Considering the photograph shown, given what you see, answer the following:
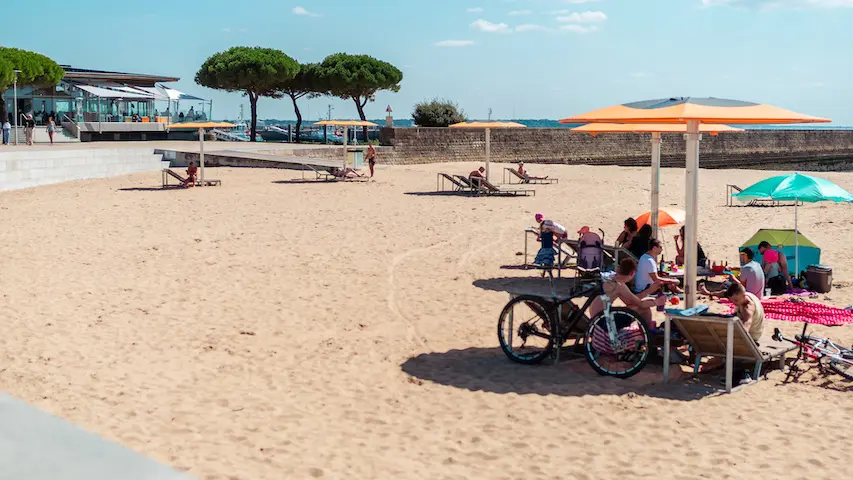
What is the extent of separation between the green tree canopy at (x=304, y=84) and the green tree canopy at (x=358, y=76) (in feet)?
1.40

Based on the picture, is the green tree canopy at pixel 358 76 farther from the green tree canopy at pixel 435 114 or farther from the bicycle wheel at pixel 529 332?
the bicycle wheel at pixel 529 332

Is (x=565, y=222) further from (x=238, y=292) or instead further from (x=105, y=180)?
(x=105, y=180)

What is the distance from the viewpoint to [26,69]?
112 ft

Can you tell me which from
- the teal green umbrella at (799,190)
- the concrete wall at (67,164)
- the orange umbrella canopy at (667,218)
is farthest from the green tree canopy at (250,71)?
the teal green umbrella at (799,190)

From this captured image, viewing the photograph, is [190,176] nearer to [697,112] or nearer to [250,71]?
[697,112]

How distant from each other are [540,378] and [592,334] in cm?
50

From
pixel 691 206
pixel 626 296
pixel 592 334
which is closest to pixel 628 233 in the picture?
pixel 691 206

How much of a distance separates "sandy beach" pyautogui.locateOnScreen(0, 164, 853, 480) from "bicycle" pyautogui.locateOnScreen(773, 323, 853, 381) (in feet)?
0.65

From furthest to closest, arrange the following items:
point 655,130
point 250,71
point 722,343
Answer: point 250,71, point 655,130, point 722,343

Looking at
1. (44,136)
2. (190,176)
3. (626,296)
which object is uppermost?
(44,136)

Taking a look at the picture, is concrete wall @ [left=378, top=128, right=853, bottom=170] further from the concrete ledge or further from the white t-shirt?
the concrete ledge

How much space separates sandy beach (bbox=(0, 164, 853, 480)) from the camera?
4.84m

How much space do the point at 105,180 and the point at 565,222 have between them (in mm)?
13402

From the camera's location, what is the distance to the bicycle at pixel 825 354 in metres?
6.23
